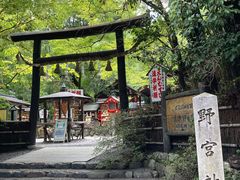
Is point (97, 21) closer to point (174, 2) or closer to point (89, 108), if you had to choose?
point (174, 2)

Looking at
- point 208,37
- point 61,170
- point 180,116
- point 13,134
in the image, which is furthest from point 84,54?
point 208,37

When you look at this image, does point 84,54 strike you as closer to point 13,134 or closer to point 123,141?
point 13,134

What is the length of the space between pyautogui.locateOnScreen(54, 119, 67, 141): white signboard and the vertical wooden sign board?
43.0 feet

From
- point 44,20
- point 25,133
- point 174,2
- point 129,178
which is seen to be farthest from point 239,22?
point 25,133

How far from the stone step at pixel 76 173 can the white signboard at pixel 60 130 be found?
7447 mm

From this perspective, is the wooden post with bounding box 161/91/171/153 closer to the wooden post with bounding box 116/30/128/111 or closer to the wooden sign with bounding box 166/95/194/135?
the wooden sign with bounding box 166/95/194/135

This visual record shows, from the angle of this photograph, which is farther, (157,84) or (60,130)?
(60,130)

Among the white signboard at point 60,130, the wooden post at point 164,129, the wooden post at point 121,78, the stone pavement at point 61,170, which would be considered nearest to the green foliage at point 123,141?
the stone pavement at point 61,170

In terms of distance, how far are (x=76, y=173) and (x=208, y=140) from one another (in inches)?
204

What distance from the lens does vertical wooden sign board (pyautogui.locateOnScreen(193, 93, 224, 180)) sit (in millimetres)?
4195

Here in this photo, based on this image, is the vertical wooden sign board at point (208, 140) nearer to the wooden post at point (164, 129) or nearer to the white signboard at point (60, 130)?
the wooden post at point (164, 129)

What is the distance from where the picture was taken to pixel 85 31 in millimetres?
12266

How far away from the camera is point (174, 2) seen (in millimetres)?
6625

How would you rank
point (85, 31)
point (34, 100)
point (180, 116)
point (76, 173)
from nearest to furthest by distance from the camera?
point (180, 116) < point (76, 173) < point (85, 31) < point (34, 100)
